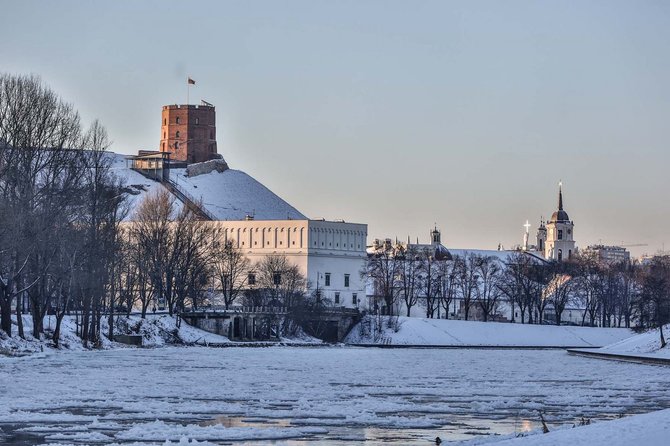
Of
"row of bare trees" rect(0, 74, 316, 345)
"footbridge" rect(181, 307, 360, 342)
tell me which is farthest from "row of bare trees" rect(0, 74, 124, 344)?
"footbridge" rect(181, 307, 360, 342)

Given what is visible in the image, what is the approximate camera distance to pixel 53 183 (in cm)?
7362

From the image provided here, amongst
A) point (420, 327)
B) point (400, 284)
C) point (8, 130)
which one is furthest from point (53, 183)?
point (400, 284)

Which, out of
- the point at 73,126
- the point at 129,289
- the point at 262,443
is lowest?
the point at 262,443

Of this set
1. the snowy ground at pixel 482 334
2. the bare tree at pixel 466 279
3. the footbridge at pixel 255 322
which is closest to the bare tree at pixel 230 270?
the footbridge at pixel 255 322

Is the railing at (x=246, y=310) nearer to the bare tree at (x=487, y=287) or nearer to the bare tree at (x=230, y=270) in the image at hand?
the bare tree at (x=230, y=270)

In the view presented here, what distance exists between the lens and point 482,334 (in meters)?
129

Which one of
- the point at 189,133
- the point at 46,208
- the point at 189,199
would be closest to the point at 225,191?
the point at 189,199

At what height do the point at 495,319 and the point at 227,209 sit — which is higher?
the point at 227,209

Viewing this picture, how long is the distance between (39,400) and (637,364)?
143 ft

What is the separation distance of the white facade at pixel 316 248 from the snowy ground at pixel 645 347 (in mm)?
53550

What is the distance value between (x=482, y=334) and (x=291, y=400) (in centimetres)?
8704

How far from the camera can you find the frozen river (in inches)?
1337

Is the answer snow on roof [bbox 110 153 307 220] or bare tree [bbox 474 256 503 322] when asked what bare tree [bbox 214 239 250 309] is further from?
bare tree [bbox 474 256 503 322]

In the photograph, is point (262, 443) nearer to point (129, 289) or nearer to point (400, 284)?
point (129, 289)
